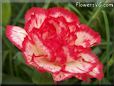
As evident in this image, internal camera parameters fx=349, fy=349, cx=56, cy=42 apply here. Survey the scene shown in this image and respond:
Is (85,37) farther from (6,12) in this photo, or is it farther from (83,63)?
(6,12)

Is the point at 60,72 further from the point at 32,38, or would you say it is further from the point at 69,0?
the point at 69,0

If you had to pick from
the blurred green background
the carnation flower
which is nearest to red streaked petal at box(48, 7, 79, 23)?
the carnation flower

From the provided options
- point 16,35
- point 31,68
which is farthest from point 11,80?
point 16,35

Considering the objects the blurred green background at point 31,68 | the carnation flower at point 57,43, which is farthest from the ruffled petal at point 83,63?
the blurred green background at point 31,68

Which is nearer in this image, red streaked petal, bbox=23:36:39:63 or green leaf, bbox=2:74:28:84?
red streaked petal, bbox=23:36:39:63

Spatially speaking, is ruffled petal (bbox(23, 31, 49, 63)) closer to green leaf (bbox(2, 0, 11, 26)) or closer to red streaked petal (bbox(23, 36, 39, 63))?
red streaked petal (bbox(23, 36, 39, 63))

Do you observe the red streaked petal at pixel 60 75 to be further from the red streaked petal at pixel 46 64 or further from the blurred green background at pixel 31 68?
the blurred green background at pixel 31 68

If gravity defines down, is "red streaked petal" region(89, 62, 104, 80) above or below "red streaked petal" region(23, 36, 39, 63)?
below
